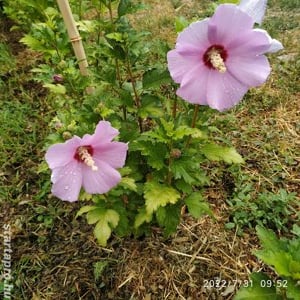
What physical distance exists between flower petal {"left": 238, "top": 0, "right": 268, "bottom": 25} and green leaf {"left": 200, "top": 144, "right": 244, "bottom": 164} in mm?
610

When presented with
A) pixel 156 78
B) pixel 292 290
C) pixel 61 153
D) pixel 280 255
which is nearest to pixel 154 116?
pixel 156 78

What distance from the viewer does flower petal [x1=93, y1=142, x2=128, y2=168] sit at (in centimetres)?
132

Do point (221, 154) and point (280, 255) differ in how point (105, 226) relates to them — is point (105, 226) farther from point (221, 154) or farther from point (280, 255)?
point (280, 255)

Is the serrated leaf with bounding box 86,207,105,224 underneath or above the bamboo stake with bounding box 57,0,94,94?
underneath

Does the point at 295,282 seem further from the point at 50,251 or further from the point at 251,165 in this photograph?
the point at 50,251

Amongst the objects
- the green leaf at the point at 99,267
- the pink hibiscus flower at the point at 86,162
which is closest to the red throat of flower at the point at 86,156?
the pink hibiscus flower at the point at 86,162

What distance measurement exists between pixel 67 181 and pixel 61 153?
11cm

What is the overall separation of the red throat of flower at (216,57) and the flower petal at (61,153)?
0.47 meters

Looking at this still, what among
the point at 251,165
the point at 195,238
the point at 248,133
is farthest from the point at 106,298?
the point at 248,133

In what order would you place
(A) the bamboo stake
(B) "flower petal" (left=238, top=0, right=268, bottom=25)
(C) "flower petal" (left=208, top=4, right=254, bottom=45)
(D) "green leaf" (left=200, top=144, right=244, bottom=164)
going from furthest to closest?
(A) the bamboo stake, (D) "green leaf" (left=200, top=144, right=244, bottom=164), (B) "flower petal" (left=238, top=0, right=268, bottom=25), (C) "flower petal" (left=208, top=4, right=254, bottom=45)

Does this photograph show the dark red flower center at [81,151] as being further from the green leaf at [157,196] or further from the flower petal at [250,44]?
the flower petal at [250,44]

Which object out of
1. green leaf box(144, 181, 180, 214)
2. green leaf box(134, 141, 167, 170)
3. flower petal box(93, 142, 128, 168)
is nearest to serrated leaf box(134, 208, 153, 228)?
green leaf box(144, 181, 180, 214)

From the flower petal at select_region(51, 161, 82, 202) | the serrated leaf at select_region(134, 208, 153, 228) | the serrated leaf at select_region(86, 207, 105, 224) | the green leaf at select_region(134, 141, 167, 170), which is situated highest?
the flower petal at select_region(51, 161, 82, 202)

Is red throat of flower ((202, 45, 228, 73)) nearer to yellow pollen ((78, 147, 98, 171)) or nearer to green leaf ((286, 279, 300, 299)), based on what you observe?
yellow pollen ((78, 147, 98, 171))
